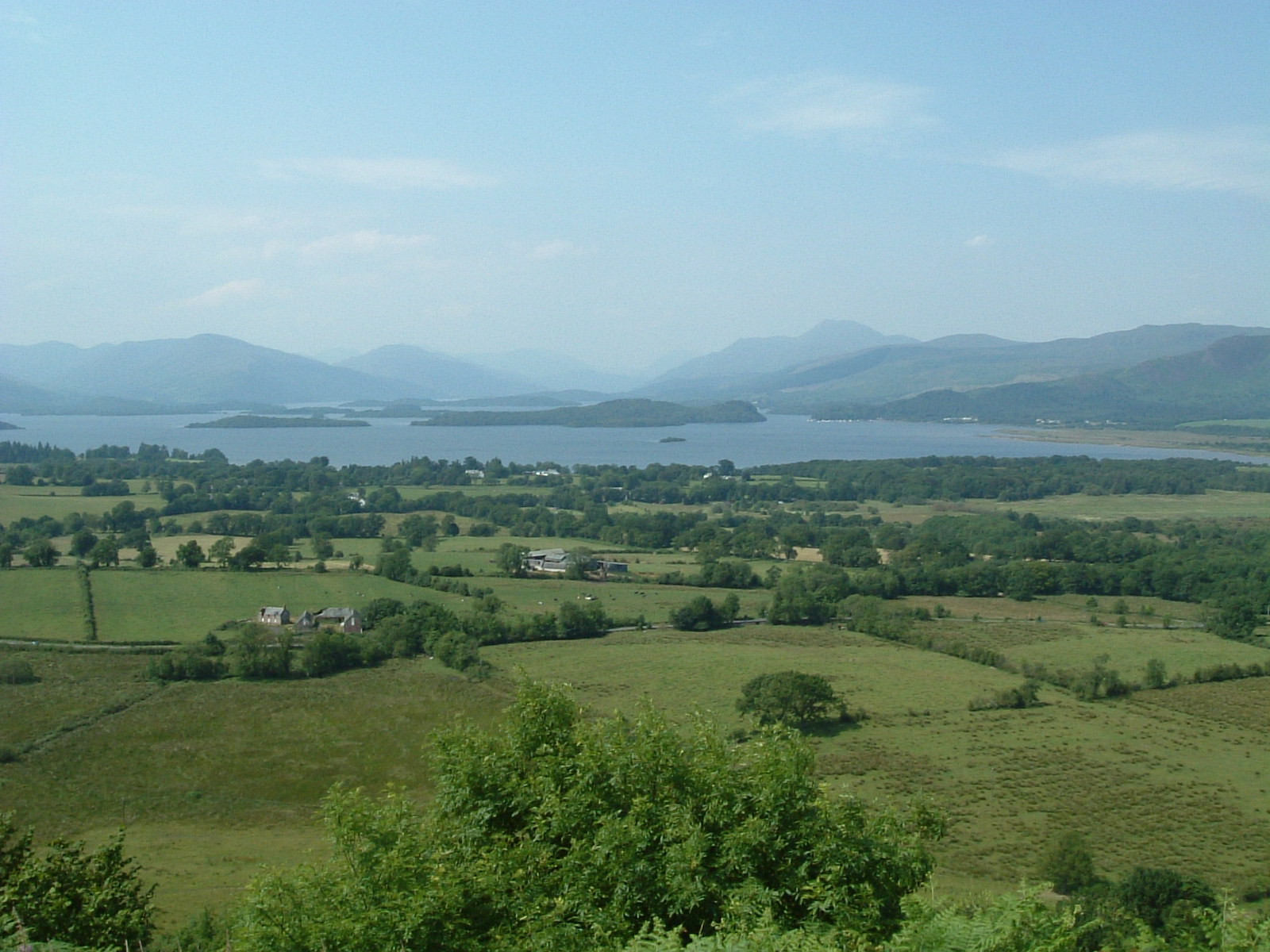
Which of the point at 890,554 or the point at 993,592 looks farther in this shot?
the point at 890,554

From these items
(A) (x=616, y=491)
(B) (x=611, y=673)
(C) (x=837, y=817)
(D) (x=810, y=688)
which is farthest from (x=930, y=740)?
(A) (x=616, y=491)

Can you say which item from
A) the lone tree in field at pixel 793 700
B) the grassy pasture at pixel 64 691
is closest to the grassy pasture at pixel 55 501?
the grassy pasture at pixel 64 691

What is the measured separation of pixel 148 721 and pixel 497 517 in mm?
28031

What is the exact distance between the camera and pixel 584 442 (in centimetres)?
9781

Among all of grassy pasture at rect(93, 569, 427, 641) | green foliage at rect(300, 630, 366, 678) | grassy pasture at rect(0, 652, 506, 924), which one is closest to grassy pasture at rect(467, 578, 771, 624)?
grassy pasture at rect(93, 569, 427, 641)

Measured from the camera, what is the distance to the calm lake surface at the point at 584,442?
78.4 meters

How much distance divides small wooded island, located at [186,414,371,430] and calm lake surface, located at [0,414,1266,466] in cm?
211

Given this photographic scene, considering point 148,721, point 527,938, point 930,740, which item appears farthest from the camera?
point 148,721

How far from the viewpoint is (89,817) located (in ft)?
44.3

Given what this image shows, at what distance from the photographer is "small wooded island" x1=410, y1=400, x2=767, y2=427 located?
121375mm

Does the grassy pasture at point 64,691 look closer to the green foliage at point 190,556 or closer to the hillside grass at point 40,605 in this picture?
the hillside grass at point 40,605

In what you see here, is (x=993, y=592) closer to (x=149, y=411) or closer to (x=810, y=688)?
(x=810, y=688)

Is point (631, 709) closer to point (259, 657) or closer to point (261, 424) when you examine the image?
point (259, 657)

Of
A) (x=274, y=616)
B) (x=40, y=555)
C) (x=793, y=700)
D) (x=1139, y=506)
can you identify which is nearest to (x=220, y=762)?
(x=274, y=616)
